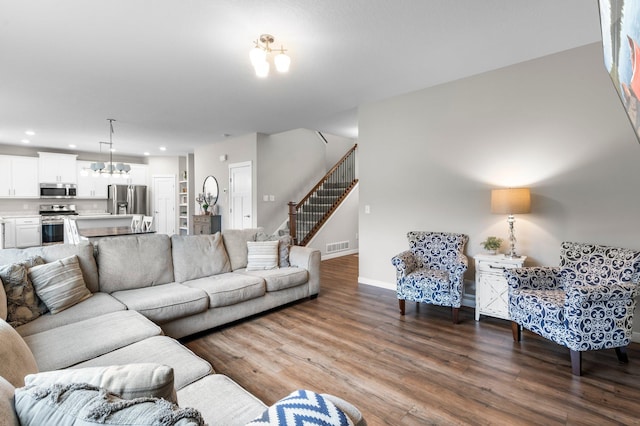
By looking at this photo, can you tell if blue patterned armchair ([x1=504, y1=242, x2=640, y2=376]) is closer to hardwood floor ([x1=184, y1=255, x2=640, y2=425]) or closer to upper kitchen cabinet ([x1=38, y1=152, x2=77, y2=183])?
hardwood floor ([x1=184, y1=255, x2=640, y2=425])

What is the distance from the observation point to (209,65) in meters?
3.32

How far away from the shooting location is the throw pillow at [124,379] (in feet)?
2.86

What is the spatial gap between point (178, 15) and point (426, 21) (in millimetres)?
1991

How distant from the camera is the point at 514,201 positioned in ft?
10.1

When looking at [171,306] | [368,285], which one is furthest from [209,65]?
[368,285]

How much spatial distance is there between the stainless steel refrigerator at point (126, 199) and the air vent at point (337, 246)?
6208mm

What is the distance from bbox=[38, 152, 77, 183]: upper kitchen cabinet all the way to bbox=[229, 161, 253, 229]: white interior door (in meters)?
4.59

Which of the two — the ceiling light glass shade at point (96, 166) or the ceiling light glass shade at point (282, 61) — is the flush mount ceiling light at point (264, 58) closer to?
the ceiling light glass shade at point (282, 61)

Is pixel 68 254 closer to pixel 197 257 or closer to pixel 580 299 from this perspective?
pixel 197 257

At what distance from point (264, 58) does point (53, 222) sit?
8.21 m

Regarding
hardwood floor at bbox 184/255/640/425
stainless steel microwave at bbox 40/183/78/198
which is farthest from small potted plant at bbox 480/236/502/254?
stainless steel microwave at bbox 40/183/78/198

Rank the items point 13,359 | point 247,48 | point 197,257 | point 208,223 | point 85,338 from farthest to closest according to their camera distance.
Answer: point 208,223
point 197,257
point 247,48
point 85,338
point 13,359

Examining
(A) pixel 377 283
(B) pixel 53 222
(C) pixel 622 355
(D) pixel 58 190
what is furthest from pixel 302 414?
(D) pixel 58 190

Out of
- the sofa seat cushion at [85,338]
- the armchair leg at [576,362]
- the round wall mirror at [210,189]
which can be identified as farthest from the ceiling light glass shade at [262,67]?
the round wall mirror at [210,189]
